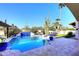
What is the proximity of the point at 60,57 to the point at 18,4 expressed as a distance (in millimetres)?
1552

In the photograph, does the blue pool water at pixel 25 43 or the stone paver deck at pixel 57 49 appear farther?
the blue pool water at pixel 25 43

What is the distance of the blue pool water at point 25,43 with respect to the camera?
5.17 metres

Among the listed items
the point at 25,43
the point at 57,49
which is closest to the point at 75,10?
the point at 57,49

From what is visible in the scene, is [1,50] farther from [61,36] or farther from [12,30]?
[61,36]

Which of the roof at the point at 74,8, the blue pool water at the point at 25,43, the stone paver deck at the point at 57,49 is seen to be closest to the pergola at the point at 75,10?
the roof at the point at 74,8

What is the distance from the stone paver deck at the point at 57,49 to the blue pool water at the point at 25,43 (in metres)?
0.12

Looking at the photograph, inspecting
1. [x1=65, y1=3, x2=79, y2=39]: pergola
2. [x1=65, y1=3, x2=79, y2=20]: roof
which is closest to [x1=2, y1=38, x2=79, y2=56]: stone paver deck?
[x1=65, y1=3, x2=79, y2=39]: pergola

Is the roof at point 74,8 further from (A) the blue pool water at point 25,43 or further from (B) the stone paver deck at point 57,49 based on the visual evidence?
(A) the blue pool water at point 25,43

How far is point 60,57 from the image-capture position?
4988mm

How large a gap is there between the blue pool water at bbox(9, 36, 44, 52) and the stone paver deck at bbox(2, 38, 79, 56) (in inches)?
4.6

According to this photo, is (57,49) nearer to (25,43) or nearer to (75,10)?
(25,43)

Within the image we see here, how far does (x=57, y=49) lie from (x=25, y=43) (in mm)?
765

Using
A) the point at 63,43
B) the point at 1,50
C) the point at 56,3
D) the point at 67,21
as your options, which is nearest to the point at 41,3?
the point at 56,3

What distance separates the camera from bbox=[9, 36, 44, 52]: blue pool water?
17.0 ft
